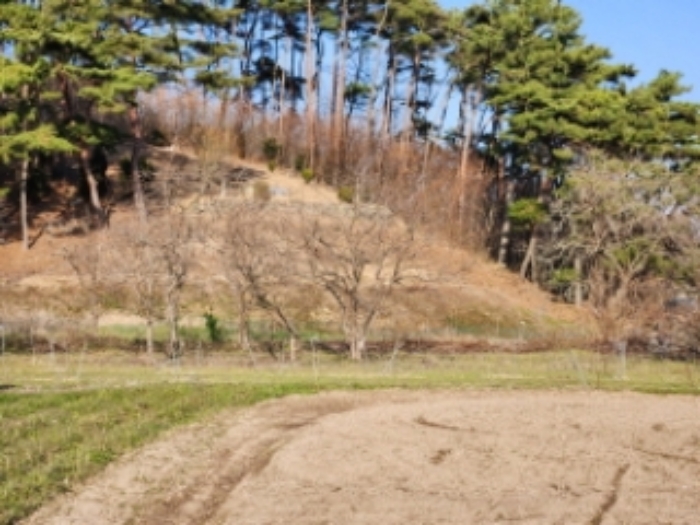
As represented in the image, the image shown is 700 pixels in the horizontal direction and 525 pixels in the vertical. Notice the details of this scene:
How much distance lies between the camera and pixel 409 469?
507 inches

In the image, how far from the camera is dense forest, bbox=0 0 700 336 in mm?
35750

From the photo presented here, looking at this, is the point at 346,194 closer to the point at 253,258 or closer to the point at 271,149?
the point at 271,149

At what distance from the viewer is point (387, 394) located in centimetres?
2089

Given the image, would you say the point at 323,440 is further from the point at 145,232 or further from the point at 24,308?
the point at 24,308

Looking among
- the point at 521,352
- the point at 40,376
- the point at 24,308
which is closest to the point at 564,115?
the point at 521,352

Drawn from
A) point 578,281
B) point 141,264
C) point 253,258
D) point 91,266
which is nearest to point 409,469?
point 253,258

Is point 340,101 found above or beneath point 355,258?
above

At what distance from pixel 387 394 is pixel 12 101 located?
23849 millimetres

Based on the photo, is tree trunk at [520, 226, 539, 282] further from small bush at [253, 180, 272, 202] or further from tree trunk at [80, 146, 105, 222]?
tree trunk at [80, 146, 105, 222]

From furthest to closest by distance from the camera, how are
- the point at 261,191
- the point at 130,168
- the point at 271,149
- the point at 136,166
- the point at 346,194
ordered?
1. the point at 271,149
2. the point at 346,194
3. the point at 130,168
4. the point at 261,191
5. the point at 136,166

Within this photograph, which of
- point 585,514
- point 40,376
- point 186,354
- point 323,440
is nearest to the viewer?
point 585,514

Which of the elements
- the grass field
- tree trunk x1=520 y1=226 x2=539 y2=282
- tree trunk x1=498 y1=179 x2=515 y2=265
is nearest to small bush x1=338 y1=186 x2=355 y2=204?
tree trunk x1=498 y1=179 x2=515 y2=265

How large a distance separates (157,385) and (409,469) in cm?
860

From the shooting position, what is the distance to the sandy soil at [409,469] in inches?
417
